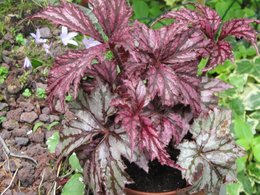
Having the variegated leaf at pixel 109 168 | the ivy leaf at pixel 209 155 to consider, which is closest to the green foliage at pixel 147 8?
the ivy leaf at pixel 209 155

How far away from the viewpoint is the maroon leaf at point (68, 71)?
4.48 feet

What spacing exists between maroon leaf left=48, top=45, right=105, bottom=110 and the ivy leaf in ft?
1.22

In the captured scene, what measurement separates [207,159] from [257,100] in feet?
2.87

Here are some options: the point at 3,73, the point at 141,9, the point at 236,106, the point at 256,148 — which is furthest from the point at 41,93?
the point at 256,148

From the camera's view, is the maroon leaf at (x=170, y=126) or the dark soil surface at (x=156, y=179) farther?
the dark soil surface at (x=156, y=179)

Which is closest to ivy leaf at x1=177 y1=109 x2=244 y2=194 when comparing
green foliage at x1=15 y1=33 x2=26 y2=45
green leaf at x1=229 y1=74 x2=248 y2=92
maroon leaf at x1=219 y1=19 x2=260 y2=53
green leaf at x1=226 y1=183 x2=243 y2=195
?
maroon leaf at x1=219 y1=19 x2=260 y2=53

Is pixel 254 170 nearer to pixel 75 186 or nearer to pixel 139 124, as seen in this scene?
pixel 75 186

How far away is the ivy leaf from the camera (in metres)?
1.47

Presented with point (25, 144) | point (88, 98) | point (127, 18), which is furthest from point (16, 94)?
point (127, 18)

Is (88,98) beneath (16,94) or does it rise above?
above

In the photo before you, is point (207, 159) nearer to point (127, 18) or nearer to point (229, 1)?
point (127, 18)

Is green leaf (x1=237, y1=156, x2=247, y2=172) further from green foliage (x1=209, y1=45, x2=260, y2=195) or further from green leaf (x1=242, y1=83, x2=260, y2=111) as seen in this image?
green leaf (x1=242, y1=83, x2=260, y2=111)

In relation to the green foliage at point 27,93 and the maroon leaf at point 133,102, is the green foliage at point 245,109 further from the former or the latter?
the green foliage at point 27,93

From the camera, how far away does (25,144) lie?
223 centimetres
